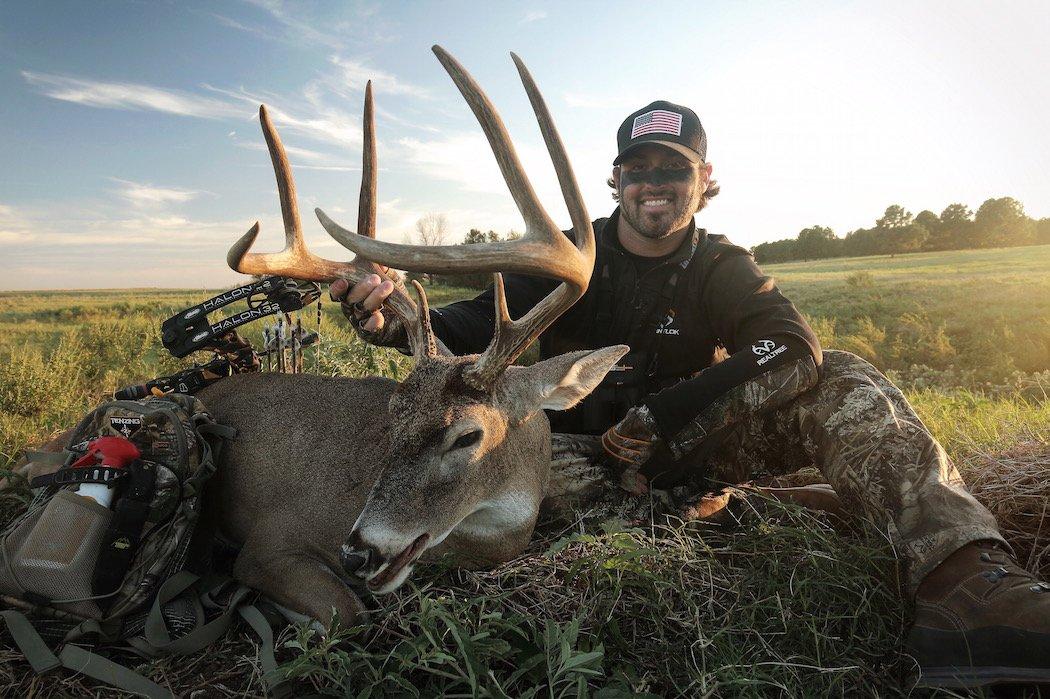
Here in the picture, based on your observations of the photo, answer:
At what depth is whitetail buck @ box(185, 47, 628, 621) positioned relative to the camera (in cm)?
288

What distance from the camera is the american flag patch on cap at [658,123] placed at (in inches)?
198

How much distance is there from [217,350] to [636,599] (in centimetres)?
332

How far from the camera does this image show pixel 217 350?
4.35 metres

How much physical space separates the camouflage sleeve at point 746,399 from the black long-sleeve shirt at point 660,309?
341 mm

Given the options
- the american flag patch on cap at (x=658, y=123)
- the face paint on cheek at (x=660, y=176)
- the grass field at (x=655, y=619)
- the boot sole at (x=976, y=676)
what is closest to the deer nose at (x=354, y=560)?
the grass field at (x=655, y=619)

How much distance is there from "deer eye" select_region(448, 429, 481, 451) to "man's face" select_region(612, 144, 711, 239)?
2.58m

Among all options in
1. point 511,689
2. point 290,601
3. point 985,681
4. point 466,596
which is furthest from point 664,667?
point 290,601

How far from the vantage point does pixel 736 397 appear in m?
3.85

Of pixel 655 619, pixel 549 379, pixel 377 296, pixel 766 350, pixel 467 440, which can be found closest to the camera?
pixel 655 619

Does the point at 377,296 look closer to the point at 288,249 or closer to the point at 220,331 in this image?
the point at 288,249

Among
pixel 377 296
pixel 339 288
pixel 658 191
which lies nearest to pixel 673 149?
pixel 658 191

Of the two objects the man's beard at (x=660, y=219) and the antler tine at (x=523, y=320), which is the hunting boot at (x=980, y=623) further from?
the man's beard at (x=660, y=219)

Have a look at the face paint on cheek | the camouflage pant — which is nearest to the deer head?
the camouflage pant

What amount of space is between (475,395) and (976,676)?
2567 mm
